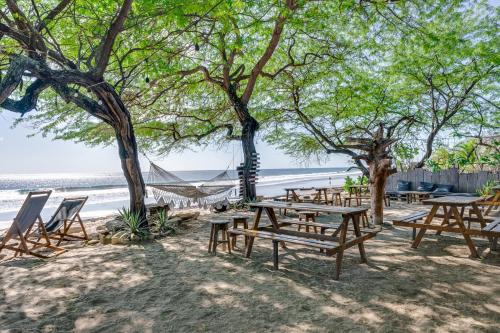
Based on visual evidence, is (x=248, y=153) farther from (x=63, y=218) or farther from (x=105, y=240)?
(x=63, y=218)

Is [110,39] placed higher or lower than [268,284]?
higher

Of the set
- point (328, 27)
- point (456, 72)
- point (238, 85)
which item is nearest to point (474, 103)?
point (456, 72)

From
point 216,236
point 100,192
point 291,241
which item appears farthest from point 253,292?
point 100,192

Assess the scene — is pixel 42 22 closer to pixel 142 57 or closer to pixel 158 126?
pixel 142 57

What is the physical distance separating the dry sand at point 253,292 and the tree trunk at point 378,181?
1.64 metres

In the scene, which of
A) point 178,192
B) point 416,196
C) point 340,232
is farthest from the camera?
point 416,196

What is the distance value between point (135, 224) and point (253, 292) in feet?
10.5

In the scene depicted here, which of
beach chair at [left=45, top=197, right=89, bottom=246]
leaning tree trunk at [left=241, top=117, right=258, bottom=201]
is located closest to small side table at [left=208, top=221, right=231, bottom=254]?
beach chair at [left=45, top=197, right=89, bottom=246]

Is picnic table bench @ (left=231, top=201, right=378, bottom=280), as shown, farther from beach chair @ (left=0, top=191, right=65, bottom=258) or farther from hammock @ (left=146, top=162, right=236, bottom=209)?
hammock @ (left=146, top=162, right=236, bottom=209)

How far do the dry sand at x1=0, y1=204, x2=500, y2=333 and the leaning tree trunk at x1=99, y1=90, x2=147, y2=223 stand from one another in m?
1.46

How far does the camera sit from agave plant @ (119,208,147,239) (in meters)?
5.32

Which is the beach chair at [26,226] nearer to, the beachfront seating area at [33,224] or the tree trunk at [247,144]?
the beachfront seating area at [33,224]

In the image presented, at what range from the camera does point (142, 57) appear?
548cm

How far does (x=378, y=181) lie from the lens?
5.83m
